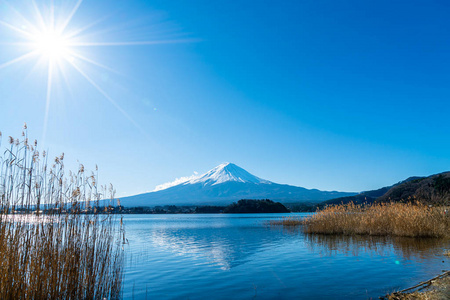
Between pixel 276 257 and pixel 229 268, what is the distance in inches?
113

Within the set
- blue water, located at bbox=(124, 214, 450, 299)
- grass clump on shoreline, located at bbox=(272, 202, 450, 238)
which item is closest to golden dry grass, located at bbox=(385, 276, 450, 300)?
blue water, located at bbox=(124, 214, 450, 299)

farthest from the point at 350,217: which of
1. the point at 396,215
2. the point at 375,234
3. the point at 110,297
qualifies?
the point at 110,297

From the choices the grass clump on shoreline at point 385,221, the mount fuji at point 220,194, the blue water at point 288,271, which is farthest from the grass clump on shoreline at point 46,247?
the mount fuji at point 220,194

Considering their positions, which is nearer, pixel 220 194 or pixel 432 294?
pixel 432 294

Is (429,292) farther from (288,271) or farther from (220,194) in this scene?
(220,194)

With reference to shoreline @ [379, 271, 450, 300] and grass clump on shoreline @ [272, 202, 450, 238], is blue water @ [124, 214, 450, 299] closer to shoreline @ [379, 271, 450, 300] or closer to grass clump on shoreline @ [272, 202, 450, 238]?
shoreline @ [379, 271, 450, 300]

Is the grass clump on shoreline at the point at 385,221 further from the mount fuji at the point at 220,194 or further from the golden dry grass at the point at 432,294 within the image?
the mount fuji at the point at 220,194

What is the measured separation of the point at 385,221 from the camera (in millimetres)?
17141

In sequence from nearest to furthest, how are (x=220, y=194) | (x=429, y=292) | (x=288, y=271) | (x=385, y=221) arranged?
(x=429, y=292), (x=288, y=271), (x=385, y=221), (x=220, y=194)

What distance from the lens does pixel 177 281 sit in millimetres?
8984

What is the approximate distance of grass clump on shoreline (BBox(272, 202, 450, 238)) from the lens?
602 inches

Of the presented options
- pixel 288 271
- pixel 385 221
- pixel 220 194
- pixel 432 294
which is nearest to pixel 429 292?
pixel 432 294

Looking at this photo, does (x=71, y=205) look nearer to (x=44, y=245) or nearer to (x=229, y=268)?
(x=44, y=245)

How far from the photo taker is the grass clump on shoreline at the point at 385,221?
602 inches
